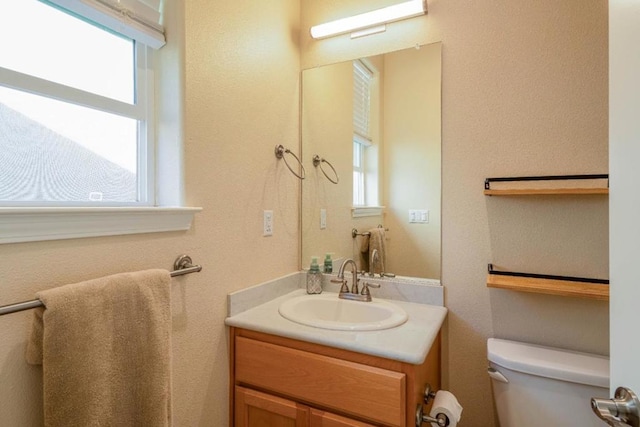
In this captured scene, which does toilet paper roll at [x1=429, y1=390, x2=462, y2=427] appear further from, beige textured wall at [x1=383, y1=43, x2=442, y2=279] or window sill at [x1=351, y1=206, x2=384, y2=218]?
window sill at [x1=351, y1=206, x2=384, y2=218]

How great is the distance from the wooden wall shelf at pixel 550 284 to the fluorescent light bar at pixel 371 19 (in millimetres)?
1253

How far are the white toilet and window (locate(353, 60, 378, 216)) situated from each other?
0.91m

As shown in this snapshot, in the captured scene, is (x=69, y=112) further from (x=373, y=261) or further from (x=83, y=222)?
(x=373, y=261)

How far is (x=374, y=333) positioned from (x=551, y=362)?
65cm

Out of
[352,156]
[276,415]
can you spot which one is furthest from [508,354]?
[352,156]

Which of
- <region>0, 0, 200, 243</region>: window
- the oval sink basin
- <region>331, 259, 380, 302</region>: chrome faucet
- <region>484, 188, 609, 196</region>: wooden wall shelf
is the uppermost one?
<region>0, 0, 200, 243</region>: window

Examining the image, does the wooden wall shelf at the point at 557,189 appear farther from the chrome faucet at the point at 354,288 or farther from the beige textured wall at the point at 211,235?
the beige textured wall at the point at 211,235

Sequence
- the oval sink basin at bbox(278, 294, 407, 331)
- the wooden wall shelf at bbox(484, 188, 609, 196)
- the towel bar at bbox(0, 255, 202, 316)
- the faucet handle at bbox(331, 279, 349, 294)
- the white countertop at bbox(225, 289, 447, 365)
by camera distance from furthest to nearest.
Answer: the faucet handle at bbox(331, 279, 349, 294), the oval sink basin at bbox(278, 294, 407, 331), the wooden wall shelf at bbox(484, 188, 609, 196), the white countertop at bbox(225, 289, 447, 365), the towel bar at bbox(0, 255, 202, 316)

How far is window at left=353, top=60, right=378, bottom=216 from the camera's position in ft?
5.37

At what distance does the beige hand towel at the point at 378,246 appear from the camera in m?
1.60

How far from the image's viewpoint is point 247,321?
124cm

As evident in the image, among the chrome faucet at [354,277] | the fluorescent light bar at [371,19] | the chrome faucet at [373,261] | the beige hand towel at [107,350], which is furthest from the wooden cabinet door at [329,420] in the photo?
the fluorescent light bar at [371,19]

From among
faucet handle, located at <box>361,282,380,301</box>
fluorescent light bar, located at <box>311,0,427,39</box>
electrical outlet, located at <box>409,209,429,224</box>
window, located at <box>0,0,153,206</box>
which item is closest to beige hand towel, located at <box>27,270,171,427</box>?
window, located at <box>0,0,153,206</box>

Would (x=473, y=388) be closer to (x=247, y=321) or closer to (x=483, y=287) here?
(x=483, y=287)
